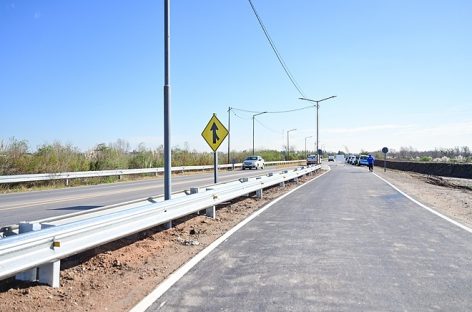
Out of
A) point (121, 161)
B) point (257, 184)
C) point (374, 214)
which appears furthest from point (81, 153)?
point (374, 214)

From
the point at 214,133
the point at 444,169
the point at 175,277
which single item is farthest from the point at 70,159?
the point at 444,169

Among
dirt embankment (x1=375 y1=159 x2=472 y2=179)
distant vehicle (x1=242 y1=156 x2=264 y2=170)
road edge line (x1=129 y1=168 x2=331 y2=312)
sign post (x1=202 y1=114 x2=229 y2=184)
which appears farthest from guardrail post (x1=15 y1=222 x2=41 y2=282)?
distant vehicle (x1=242 y1=156 x2=264 y2=170)

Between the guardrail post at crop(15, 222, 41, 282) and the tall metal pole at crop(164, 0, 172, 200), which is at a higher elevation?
the tall metal pole at crop(164, 0, 172, 200)

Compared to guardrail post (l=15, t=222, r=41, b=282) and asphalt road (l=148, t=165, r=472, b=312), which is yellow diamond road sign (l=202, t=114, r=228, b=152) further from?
guardrail post (l=15, t=222, r=41, b=282)

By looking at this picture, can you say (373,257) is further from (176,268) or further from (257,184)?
(257,184)

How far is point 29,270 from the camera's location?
5.46 metres

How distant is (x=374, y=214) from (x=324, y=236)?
4136 millimetres

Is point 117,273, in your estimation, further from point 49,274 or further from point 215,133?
point 215,133

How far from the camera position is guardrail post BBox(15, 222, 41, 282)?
550 centimetres

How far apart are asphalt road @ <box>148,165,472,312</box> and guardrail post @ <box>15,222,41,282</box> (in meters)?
1.59

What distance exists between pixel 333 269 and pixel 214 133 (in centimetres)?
1065

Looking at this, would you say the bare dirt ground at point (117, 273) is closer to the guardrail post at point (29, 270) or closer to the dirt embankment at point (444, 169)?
the guardrail post at point (29, 270)

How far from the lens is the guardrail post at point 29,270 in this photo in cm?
550

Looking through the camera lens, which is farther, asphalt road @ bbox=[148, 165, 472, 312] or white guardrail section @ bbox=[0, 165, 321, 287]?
asphalt road @ bbox=[148, 165, 472, 312]
